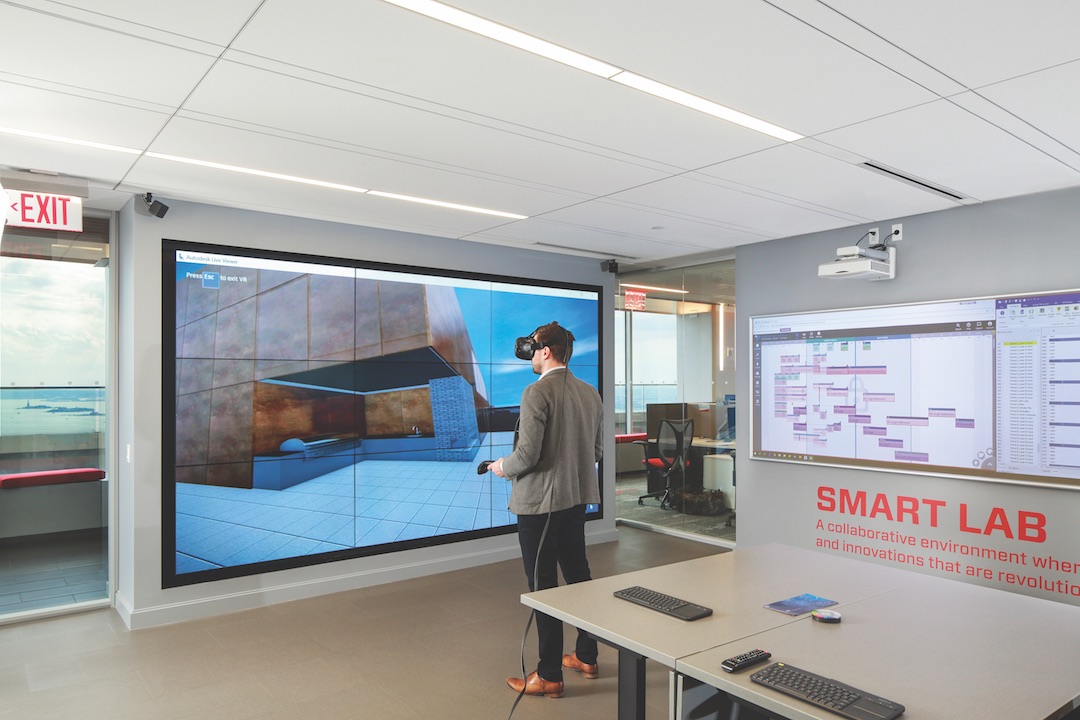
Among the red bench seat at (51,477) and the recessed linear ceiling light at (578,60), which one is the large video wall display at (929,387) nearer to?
the recessed linear ceiling light at (578,60)

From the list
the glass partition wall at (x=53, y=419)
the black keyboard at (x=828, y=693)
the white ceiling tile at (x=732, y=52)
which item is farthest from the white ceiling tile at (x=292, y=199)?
the black keyboard at (x=828, y=693)

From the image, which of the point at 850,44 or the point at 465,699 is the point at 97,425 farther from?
the point at 850,44

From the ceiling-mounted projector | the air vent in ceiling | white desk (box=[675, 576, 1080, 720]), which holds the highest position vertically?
the air vent in ceiling

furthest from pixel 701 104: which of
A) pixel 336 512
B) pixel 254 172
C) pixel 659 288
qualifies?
pixel 659 288

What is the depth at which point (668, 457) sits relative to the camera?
7.12 m

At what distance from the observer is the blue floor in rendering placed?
4.54 metres

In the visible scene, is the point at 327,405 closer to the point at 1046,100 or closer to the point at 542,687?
the point at 542,687

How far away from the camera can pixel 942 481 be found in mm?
4570

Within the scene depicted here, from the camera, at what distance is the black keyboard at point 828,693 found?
1.62m

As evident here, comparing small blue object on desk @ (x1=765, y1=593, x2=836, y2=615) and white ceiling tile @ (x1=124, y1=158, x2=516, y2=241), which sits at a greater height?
white ceiling tile @ (x1=124, y1=158, x2=516, y2=241)

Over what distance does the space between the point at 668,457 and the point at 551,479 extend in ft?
13.0

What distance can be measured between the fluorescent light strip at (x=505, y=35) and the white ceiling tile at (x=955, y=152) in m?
1.30

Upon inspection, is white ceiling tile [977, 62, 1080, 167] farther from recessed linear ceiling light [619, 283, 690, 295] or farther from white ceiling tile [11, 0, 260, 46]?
recessed linear ceiling light [619, 283, 690, 295]

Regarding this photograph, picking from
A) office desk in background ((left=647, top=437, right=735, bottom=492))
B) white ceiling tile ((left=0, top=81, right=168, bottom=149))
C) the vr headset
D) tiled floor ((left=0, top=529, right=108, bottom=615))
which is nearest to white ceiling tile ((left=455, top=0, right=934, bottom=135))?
the vr headset
